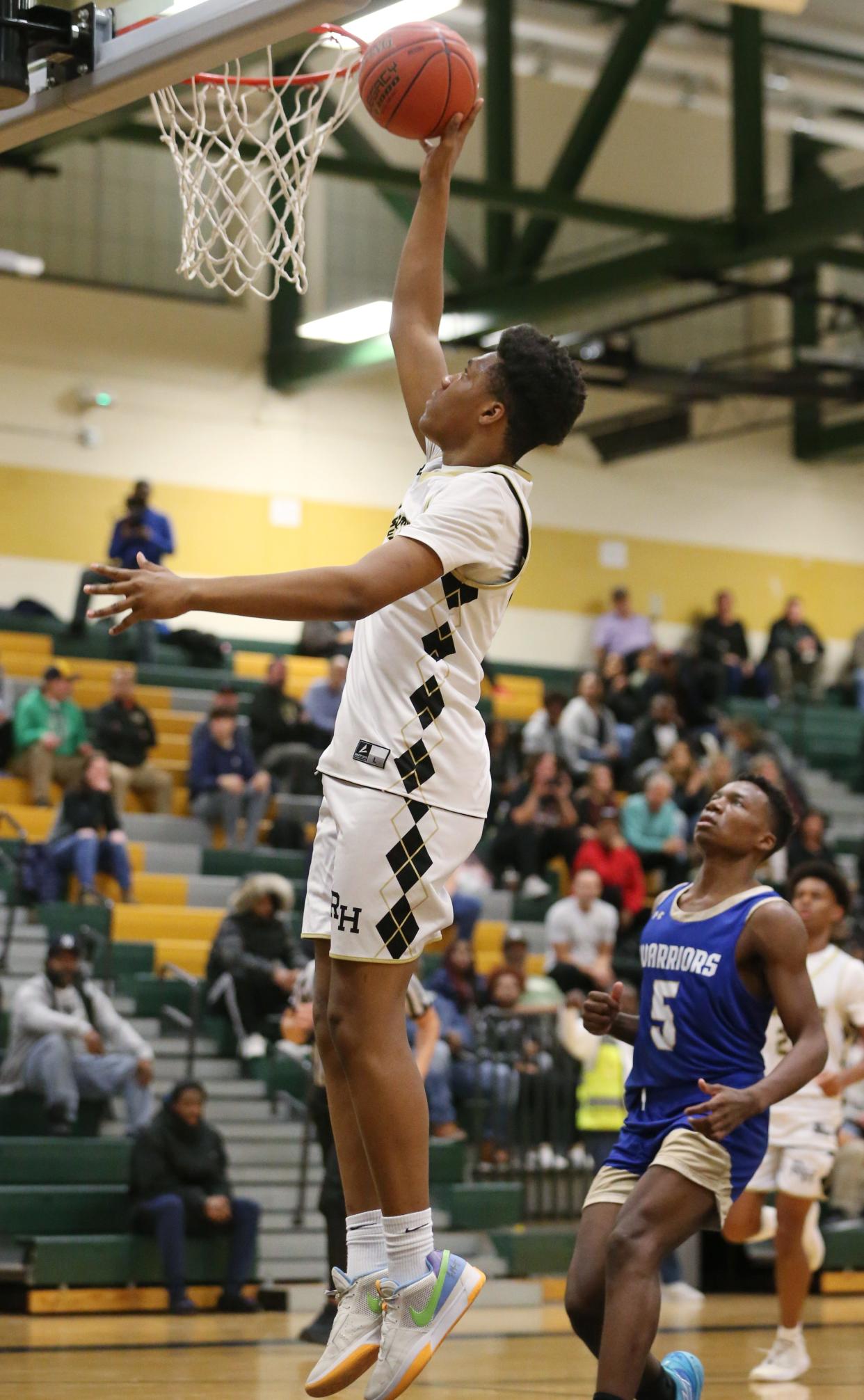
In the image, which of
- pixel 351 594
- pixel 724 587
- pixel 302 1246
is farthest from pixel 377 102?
pixel 724 587

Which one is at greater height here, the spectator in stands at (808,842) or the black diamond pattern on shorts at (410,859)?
the spectator in stands at (808,842)

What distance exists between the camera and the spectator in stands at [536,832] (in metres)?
16.0

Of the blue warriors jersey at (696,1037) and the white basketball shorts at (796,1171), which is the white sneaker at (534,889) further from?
the blue warriors jersey at (696,1037)

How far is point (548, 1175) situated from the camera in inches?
485

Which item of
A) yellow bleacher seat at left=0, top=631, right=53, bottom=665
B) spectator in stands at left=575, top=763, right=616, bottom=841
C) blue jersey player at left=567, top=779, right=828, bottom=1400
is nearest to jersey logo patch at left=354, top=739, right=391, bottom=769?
blue jersey player at left=567, top=779, right=828, bottom=1400

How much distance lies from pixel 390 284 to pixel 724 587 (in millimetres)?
5836

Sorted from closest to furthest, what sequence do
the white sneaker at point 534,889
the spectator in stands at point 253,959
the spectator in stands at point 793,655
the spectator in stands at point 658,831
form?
the spectator in stands at point 253,959 → the white sneaker at point 534,889 → the spectator in stands at point 658,831 → the spectator in stands at point 793,655

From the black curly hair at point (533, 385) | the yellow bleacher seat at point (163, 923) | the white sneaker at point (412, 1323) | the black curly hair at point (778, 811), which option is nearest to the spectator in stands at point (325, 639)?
the yellow bleacher seat at point (163, 923)

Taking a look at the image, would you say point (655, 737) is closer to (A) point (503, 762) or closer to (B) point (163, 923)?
(A) point (503, 762)

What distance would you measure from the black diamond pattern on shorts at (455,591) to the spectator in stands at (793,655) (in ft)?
57.9

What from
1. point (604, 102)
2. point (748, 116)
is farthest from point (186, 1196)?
point (748, 116)

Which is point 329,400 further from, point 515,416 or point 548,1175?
point 515,416

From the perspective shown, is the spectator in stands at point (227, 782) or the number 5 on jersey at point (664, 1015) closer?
the number 5 on jersey at point (664, 1015)

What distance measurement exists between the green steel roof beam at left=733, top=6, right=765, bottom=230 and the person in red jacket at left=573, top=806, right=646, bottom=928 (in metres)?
5.80
